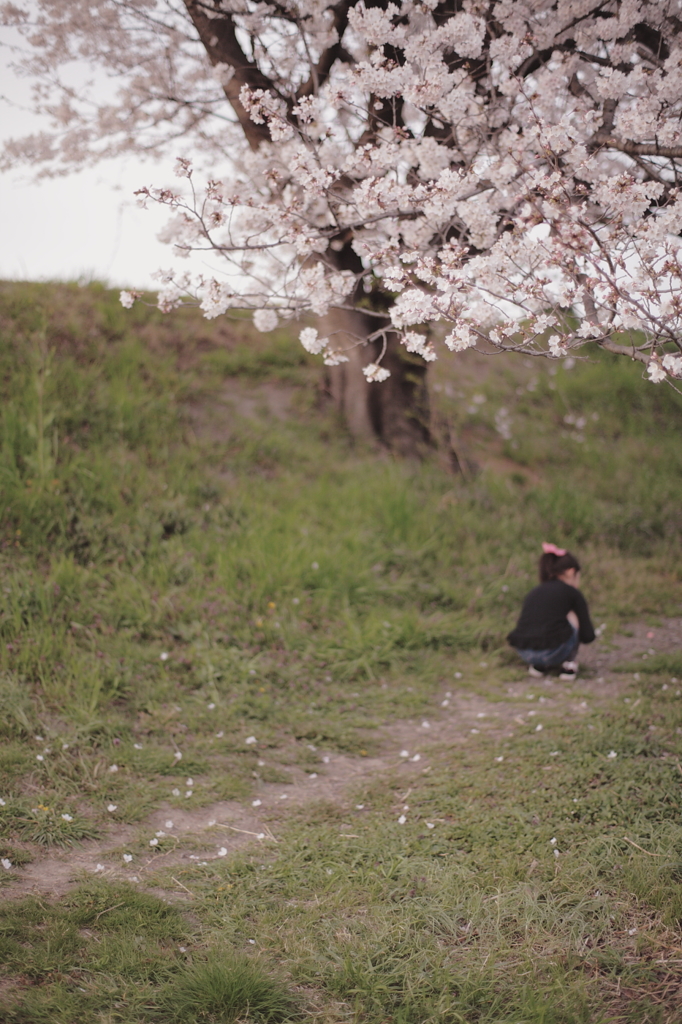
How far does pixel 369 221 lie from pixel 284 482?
3697 mm

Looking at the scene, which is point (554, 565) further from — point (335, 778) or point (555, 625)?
point (335, 778)

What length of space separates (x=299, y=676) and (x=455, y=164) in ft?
12.8

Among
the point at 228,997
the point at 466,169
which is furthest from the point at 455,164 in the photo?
the point at 228,997

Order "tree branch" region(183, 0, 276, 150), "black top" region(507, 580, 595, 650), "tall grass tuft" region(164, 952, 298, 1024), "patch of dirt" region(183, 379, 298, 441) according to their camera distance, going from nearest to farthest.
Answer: "tall grass tuft" region(164, 952, 298, 1024) → "black top" region(507, 580, 595, 650) → "tree branch" region(183, 0, 276, 150) → "patch of dirt" region(183, 379, 298, 441)

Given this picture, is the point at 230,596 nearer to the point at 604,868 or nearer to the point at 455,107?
the point at 604,868

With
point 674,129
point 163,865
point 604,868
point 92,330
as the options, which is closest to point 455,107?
point 674,129

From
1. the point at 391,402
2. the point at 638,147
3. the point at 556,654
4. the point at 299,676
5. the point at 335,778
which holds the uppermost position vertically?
the point at 638,147

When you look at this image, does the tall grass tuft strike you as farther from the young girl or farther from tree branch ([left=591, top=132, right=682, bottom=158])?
tree branch ([left=591, top=132, right=682, bottom=158])

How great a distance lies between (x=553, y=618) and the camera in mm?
5477

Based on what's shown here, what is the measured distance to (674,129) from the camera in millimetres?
3777

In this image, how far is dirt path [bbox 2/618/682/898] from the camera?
337cm

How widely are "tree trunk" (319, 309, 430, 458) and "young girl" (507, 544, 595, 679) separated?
3.33 metres

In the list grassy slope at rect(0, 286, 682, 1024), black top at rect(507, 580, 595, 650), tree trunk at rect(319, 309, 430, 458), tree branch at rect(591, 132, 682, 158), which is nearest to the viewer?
grassy slope at rect(0, 286, 682, 1024)

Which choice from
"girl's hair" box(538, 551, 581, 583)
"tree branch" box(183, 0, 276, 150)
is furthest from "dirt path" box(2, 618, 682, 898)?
"tree branch" box(183, 0, 276, 150)
